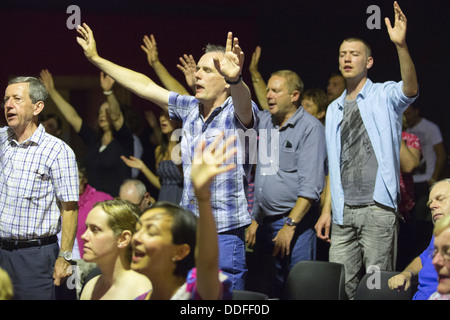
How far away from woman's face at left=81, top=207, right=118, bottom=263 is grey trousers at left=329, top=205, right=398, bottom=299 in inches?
61.9

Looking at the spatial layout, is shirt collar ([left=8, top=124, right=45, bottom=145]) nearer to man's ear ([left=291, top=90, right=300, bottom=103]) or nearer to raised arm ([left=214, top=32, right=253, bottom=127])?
raised arm ([left=214, top=32, right=253, bottom=127])

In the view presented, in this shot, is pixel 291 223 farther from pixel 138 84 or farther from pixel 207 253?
pixel 207 253

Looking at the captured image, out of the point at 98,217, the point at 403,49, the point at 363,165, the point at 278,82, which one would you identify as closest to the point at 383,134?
the point at 363,165

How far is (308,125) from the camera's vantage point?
4371mm

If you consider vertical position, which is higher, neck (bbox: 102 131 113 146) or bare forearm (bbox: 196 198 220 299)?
neck (bbox: 102 131 113 146)

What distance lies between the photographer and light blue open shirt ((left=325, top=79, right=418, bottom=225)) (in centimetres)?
388

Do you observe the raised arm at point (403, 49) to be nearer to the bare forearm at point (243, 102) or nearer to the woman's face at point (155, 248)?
the bare forearm at point (243, 102)

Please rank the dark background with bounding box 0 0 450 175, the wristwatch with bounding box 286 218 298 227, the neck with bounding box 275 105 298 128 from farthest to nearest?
1. the dark background with bounding box 0 0 450 175
2. the neck with bounding box 275 105 298 128
3. the wristwatch with bounding box 286 218 298 227

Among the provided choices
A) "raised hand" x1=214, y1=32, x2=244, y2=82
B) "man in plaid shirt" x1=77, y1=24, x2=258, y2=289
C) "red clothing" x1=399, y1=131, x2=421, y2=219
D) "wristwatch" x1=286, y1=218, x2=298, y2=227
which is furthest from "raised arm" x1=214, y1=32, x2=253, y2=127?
"red clothing" x1=399, y1=131, x2=421, y2=219

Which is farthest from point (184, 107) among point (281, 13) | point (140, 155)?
point (281, 13)

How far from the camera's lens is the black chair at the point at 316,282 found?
3.47m

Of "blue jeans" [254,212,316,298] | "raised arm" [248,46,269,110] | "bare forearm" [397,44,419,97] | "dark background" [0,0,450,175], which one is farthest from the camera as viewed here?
"dark background" [0,0,450,175]

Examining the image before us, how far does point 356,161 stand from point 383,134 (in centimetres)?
21

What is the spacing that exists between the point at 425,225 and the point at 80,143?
4085 mm
